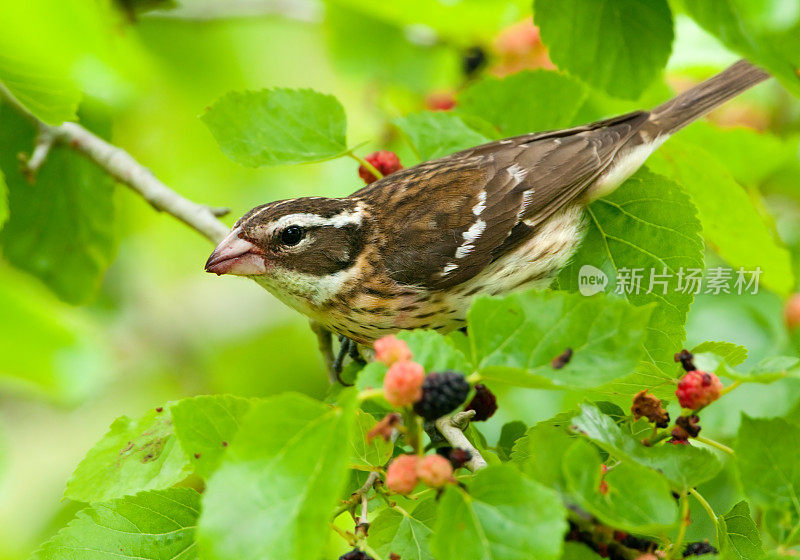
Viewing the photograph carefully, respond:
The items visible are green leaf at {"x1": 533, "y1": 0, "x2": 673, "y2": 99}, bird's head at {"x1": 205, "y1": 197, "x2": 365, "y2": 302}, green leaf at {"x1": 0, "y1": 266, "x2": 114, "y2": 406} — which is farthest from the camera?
bird's head at {"x1": 205, "y1": 197, "x2": 365, "y2": 302}

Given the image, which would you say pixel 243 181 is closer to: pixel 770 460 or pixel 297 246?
pixel 297 246

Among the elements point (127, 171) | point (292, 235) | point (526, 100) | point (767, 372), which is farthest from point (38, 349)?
point (526, 100)

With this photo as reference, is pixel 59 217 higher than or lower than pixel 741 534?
higher

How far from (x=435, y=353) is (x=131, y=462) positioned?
3.43ft

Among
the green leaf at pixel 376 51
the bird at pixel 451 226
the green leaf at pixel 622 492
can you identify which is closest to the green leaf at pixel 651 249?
the bird at pixel 451 226

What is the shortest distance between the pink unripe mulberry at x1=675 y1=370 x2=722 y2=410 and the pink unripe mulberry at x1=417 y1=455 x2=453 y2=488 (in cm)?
59

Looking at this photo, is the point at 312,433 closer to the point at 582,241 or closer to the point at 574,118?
the point at 582,241

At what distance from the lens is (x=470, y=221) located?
11.5ft

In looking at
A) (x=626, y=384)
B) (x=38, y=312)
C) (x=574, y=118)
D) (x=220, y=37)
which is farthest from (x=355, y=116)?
(x=38, y=312)

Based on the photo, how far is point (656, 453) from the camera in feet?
6.12

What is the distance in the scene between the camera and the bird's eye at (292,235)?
10.9ft

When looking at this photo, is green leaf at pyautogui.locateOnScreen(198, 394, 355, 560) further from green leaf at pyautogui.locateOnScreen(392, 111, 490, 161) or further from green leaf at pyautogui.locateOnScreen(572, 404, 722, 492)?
green leaf at pyautogui.locateOnScreen(392, 111, 490, 161)

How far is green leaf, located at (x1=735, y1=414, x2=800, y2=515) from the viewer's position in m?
1.75

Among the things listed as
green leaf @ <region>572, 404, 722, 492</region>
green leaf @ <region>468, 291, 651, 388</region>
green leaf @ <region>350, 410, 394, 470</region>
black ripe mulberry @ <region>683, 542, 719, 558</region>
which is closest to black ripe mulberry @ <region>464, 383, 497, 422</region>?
green leaf @ <region>350, 410, 394, 470</region>
